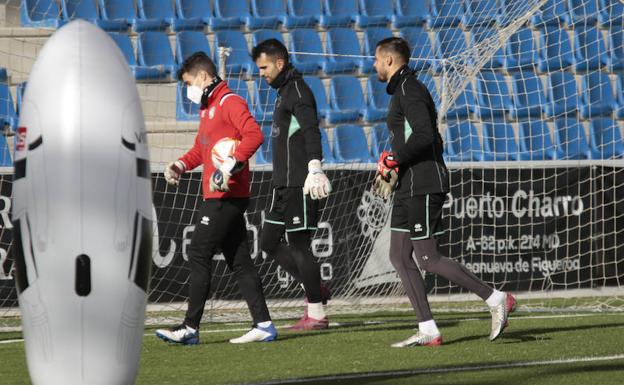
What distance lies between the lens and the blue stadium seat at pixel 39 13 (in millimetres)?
15562

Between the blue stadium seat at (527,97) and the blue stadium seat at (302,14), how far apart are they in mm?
3053

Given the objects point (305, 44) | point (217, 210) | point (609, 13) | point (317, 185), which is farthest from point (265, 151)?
point (317, 185)

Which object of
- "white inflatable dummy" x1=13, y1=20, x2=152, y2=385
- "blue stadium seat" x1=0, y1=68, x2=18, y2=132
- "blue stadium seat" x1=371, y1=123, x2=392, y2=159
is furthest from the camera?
"blue stadium seat" x1=371, y1=123, x2=392, y2=159

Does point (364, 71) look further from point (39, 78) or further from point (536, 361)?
point (39, 78)

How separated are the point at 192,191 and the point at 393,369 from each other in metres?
5.39

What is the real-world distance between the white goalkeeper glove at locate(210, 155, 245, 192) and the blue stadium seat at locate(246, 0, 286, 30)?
1023 centimetres

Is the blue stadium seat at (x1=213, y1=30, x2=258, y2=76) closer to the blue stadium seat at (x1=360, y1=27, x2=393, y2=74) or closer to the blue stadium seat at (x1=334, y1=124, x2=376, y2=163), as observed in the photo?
the blue stadium seat at (x1=334, y1=124, x2=376, y2=163)

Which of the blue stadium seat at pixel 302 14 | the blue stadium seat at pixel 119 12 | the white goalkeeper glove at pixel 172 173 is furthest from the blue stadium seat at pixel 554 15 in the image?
the white goalkeeper glove at pixel 172 173

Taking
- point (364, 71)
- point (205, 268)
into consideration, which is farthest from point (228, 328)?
point (364, 71)

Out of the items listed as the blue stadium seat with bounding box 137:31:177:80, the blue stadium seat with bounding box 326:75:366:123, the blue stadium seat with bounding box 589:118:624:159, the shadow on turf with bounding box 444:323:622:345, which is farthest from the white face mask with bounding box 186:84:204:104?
the blue stadium seat with bounding box 589:118:624:159

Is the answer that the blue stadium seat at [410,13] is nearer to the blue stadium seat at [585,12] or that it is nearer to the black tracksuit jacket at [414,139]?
the blue stadium seat at [585,12]

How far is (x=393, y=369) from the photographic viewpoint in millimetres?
5434

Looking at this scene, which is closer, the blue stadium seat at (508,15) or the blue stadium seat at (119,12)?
the blue stadium seat at (508,15)

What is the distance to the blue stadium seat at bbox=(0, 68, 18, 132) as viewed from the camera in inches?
520
